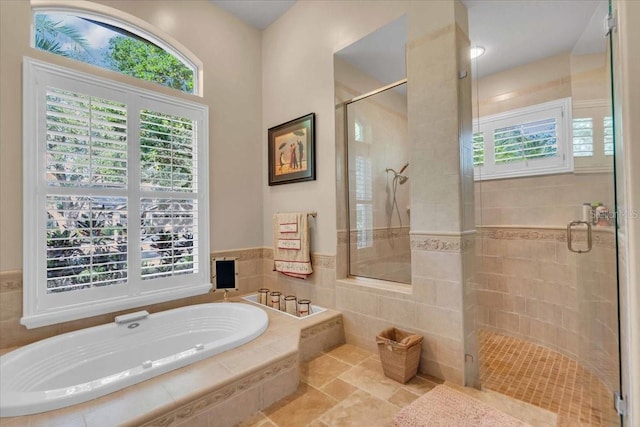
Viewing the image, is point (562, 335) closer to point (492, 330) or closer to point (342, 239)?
point (492, 330)

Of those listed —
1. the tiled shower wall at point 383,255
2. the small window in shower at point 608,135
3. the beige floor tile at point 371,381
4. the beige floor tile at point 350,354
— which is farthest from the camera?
the tiled shower wall at point 383,255

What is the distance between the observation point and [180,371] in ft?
5.49

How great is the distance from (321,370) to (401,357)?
23.8 inches

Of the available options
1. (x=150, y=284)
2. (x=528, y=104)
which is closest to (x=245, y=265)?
(x=150, y=284)

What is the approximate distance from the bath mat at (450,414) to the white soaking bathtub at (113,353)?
3.57 feet

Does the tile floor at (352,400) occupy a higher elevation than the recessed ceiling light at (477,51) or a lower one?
lower

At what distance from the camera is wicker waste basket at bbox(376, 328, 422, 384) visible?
1.98 metres

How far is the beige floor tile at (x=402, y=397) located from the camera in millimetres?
1791

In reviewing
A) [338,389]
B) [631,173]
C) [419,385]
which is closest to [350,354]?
[338,389]

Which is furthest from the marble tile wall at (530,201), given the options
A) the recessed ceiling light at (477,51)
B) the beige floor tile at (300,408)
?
the beige floor tile at (300,408)

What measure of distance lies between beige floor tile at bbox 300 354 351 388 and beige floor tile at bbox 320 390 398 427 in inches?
10.5

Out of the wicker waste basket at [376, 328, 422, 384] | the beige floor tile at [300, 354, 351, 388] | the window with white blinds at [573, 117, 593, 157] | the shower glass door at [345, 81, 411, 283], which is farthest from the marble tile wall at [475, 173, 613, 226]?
the beige floor tile at [300, 354, 351, 388]

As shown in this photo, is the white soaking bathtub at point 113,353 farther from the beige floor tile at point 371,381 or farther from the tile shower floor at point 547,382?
the tile shower floor at point 547,382

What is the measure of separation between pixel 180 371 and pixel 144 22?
279cm
